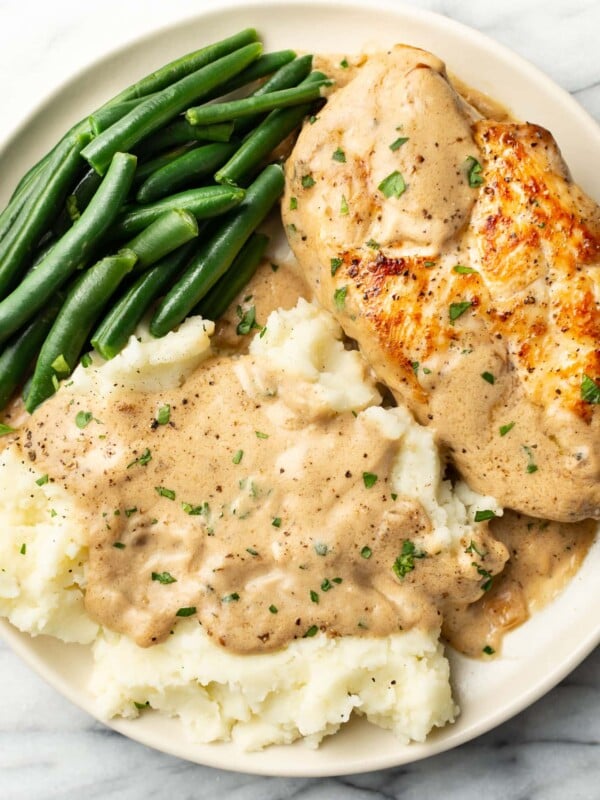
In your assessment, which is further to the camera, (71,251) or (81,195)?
(81,195)

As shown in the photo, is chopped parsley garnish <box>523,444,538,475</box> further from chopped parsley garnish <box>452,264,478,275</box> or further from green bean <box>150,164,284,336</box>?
green bean <box>150,164,284,336</box>

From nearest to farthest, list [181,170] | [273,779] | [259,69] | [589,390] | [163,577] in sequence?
[589,390]
[163,577]
[181,170]
[259,69]
[273,779]

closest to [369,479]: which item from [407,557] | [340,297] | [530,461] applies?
[407,557]

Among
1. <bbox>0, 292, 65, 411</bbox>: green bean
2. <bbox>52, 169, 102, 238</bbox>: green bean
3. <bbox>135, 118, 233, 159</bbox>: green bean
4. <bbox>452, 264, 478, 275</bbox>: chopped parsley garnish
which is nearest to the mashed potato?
<bbox>0, 292, 65, 411</bbox>: green bean

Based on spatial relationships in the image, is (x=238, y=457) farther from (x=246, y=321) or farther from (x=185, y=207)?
(x=185, y=207)

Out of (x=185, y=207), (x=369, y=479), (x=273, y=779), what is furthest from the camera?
(x=273, y=779)

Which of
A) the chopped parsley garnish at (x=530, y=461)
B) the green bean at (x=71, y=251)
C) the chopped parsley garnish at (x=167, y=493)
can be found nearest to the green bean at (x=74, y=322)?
the green bean at (x=71, y=251)

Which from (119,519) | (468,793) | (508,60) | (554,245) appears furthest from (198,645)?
(508,60)
